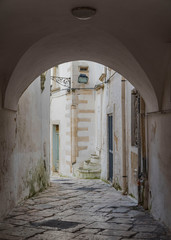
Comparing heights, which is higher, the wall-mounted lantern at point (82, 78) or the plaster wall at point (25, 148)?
the wall-mounted lantern at point (82, 78)

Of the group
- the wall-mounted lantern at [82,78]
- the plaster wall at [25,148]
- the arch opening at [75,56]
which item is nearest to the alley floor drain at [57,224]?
the plaster wall at [25,148]

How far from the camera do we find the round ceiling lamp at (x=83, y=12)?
13.3 feet

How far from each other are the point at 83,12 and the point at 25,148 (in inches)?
158

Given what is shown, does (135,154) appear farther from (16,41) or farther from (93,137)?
(93,137)

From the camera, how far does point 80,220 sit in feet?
17.7

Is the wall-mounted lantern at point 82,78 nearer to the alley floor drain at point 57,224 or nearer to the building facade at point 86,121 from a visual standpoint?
the building facade at point 86,121

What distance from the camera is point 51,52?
5961mm

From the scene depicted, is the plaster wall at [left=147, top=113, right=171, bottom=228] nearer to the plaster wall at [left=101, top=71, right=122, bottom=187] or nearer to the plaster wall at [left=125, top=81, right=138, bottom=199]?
Result: the plaster wall at [left=125, top=81, right=138, bottom=199]

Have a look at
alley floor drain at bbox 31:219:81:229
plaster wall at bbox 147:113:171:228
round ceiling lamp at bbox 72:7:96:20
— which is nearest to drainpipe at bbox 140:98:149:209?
plaster wall at bbox 147:113:171:228

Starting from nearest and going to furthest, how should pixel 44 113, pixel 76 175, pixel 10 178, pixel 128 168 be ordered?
pixel 10 178
pixel 128 168
pixel 44 113
pixel 76 175

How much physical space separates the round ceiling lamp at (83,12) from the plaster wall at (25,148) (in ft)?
6.83

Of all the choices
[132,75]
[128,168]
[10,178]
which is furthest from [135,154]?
[10,178]

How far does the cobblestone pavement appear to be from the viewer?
4.55 metres

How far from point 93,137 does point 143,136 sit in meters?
8.76
